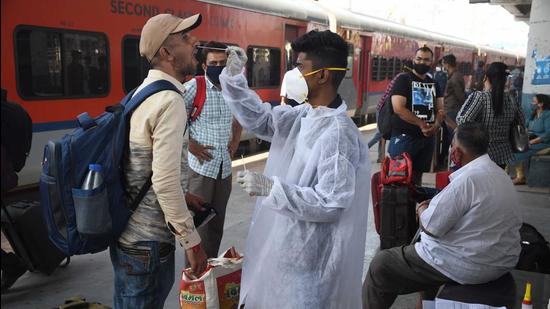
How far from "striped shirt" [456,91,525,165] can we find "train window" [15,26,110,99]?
13.5ft

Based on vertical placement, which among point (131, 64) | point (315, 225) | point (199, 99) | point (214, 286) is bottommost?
point (214, 286)

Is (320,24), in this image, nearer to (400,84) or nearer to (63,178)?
(400,84)

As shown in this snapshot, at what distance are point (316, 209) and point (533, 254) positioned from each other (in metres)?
1.98

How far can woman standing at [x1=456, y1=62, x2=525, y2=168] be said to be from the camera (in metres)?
4.68

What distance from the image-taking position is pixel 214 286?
212cm

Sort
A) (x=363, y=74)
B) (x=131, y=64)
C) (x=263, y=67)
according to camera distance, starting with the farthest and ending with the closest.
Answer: (x=363, y=74) → (x=263, y=67) → (x=131, y=64)

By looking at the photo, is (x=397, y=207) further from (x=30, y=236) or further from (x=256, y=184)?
(x=30, y=236)

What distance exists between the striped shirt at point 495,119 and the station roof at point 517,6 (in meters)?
5.06

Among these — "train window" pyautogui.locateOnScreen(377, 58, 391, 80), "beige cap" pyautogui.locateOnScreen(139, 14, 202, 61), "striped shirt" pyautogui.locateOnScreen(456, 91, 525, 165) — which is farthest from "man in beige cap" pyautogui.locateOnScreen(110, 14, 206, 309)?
"train window" pyautogui.locateOnScreen(377, 58, 391, 80)

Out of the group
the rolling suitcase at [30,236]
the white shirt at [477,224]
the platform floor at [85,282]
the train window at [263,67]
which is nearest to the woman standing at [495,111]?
the platform floor at [85,282]

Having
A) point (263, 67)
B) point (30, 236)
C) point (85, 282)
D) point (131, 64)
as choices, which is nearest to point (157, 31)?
point (30, 236)

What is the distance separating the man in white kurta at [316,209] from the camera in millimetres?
1834

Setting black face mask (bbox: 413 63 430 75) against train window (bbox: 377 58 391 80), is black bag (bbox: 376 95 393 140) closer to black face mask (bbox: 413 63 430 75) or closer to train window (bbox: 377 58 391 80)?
black face mask (bbox: 413 63 430 75)

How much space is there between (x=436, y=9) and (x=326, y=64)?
43.8m
